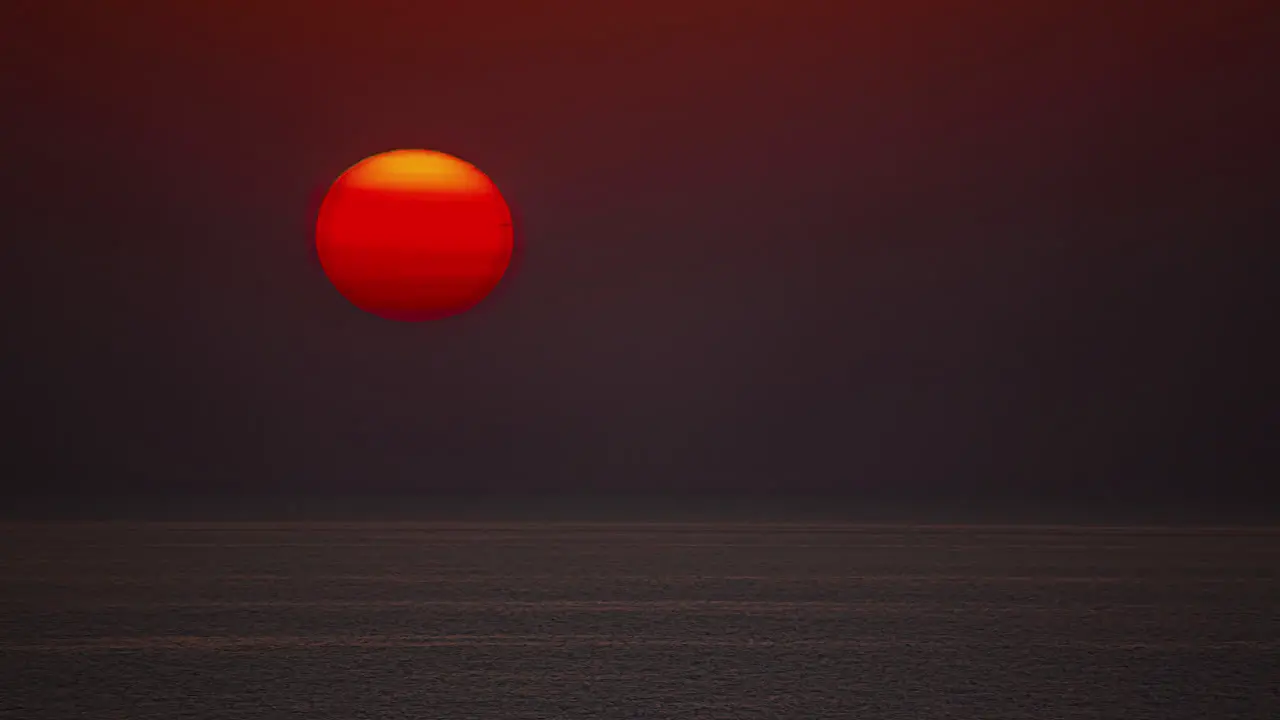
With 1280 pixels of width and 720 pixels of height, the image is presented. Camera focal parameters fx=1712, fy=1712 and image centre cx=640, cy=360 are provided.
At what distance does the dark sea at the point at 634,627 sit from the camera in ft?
22.7

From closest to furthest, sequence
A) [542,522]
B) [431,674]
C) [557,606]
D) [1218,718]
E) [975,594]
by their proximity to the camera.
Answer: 1. [1218,718]
2. [431,674]
3. [557,606]
4. [975,594]
5. [542,522]

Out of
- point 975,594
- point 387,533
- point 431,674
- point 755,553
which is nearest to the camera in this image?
point 431,674

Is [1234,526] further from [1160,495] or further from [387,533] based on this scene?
[387,533]

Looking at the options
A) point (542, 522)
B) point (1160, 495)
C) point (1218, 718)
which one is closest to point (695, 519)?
point (542, 522)

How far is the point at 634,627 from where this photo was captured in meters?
8.95

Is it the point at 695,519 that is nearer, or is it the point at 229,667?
the point at 229,667

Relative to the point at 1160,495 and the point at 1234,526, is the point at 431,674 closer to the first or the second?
the point at 1234,526

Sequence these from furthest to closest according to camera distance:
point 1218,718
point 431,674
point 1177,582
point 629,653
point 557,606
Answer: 1. point 1177,582
2. point 557,606
3. point 629,653
4. point 431,674
5. point 1218,718

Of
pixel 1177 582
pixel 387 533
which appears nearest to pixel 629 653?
pixel 1177 582

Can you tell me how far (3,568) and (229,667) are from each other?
4.90 m

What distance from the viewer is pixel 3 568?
11.9 m

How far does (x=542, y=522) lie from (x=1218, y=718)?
34.1 feet

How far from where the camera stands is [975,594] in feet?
34.6

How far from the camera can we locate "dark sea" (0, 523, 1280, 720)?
22.7ft
